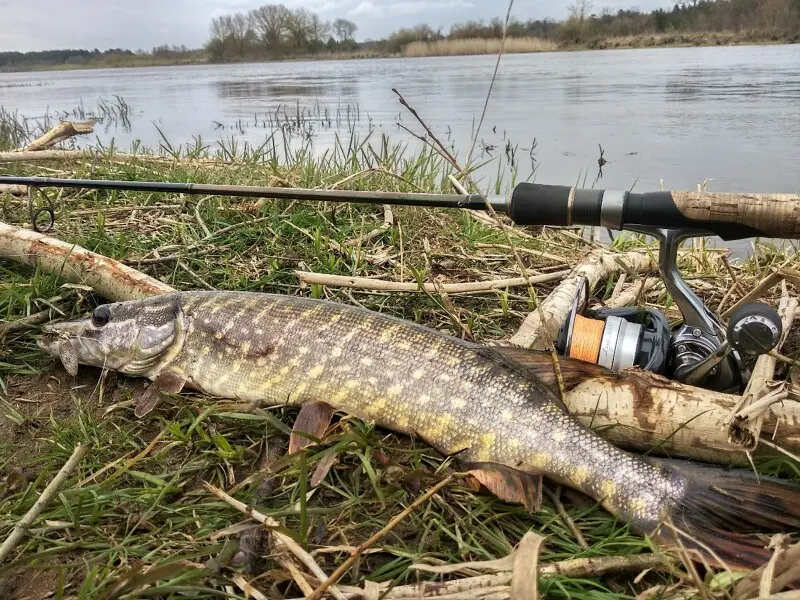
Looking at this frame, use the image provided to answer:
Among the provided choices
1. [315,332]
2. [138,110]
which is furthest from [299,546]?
[138,110]

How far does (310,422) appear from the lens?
→ 2404mm

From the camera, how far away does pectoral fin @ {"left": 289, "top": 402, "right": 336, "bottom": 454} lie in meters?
2.34

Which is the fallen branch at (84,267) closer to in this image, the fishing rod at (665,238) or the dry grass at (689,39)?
the fishing rod at (665,238)

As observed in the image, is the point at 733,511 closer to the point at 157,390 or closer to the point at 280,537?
the point at 280,537

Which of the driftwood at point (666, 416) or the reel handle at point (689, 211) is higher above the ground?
Answer: the reel handle at point (689, 211)

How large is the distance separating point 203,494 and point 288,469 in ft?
1.01

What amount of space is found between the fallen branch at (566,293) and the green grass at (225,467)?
6.3 inches

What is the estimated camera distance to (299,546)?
5.99 feet

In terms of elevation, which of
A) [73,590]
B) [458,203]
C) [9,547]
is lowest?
[73,590]

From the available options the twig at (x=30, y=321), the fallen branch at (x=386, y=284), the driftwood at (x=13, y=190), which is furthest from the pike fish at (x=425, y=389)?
the driftwood at (x=13, y=190)

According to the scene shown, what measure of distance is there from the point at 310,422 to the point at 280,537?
23.1 inches

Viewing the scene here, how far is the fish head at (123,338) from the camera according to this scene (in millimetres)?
2863

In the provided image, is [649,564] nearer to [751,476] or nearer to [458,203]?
[751,476]

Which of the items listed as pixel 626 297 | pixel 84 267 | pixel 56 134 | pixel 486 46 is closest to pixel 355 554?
pixel 626 297
